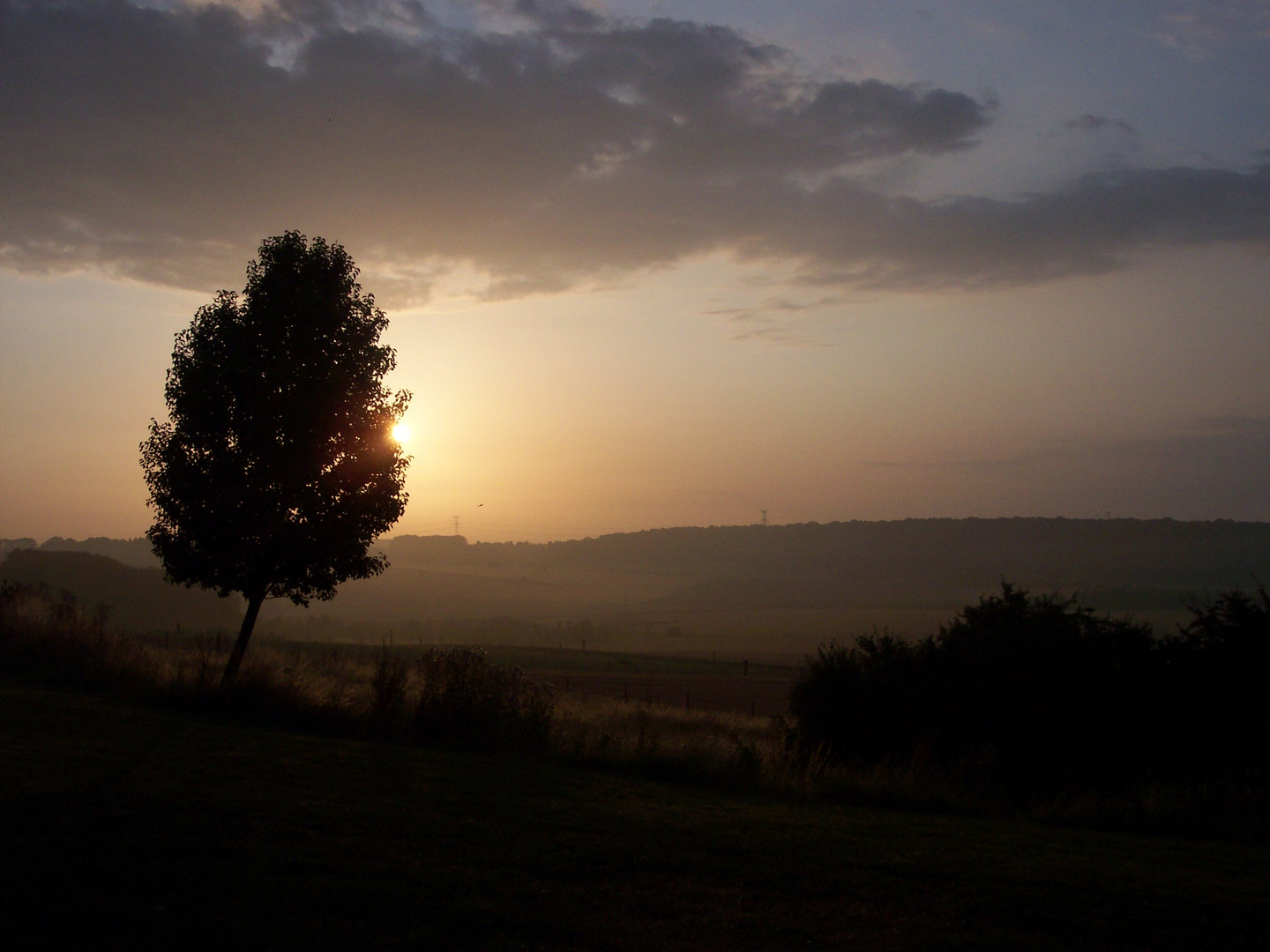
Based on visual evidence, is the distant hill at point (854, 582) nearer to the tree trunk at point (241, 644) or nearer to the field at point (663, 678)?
the field at point (663, 678)

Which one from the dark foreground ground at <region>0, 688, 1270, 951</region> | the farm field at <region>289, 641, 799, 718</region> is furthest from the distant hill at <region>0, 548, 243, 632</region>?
the dark foreground ground at <region>0, 688, 1270, 951</region>

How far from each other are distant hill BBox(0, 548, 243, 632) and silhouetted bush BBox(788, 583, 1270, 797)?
244 feet

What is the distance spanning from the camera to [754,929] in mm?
A: 5836

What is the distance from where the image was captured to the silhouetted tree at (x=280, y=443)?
17.9m

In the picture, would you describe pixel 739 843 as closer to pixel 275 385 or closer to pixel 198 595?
pixel 275 385

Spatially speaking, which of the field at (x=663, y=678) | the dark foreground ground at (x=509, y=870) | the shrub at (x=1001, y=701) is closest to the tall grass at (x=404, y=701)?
the dark foreground ground at (x=509, y=870)

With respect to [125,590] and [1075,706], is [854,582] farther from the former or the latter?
[1075,706]

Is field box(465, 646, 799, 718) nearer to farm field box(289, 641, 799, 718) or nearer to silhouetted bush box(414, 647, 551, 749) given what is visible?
farm field box(289, 641, 799, 718)

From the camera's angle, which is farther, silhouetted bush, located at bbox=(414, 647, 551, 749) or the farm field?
the farm field

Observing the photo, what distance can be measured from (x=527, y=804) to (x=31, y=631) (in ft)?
44.3

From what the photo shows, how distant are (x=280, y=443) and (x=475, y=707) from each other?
6.61 metres

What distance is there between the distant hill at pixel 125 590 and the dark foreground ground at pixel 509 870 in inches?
3158

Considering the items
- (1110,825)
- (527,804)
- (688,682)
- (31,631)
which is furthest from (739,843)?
(688,682)

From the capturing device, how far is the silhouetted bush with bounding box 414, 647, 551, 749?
14.6 metres
